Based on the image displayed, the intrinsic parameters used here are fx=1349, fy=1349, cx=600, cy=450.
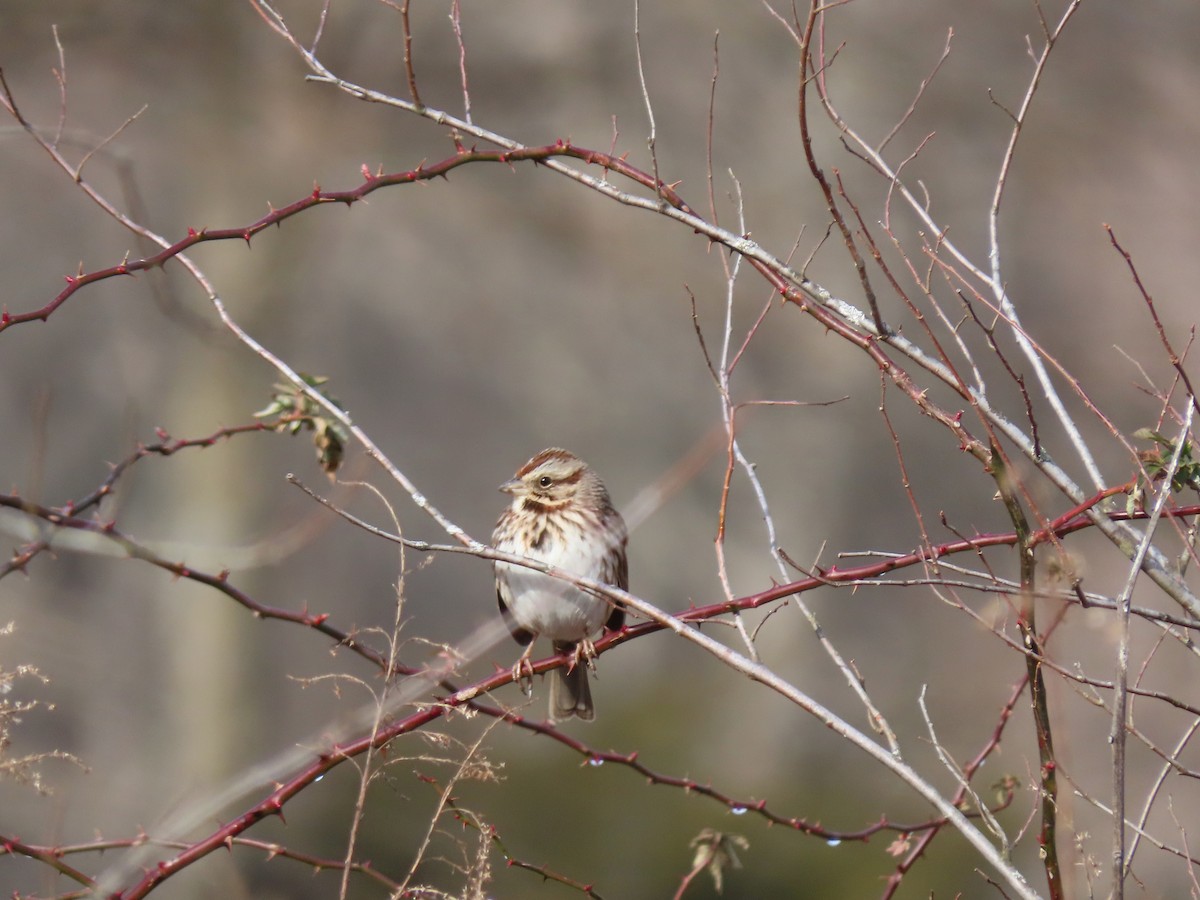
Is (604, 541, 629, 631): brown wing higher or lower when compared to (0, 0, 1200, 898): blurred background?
lower

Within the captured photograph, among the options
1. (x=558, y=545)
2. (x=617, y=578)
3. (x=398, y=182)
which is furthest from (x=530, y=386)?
(x=398, y=182)

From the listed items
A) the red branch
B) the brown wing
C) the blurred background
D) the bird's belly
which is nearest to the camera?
the red branch

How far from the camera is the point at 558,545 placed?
481cm

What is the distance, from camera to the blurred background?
27.3 feet

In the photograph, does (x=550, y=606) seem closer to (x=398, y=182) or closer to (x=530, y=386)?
(x=398, y=182)

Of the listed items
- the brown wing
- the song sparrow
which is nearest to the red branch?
the song sparrow

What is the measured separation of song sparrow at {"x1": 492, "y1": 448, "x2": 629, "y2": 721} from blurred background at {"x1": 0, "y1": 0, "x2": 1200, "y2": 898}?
271cm

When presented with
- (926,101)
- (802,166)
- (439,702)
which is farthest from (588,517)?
(926,101)

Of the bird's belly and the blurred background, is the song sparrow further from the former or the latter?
the blurred background

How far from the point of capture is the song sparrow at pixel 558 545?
4.76 metres

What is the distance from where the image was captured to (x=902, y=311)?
8844 millimetres

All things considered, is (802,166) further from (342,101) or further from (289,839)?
(289,839)

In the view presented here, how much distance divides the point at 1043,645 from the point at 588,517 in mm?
2643

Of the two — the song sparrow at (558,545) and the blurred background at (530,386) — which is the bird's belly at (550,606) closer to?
the song sparrow at (558,545)
